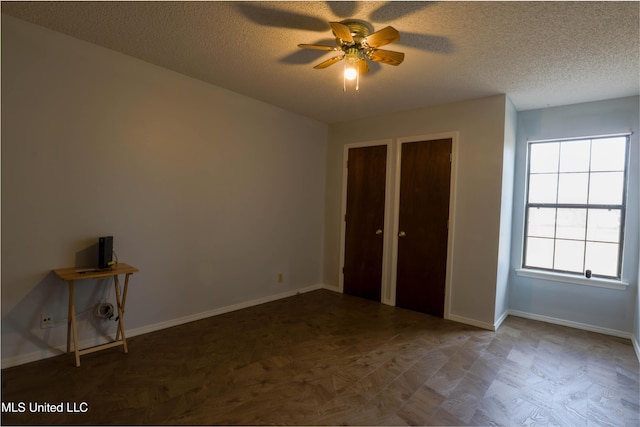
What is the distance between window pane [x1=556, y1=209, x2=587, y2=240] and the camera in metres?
3.53

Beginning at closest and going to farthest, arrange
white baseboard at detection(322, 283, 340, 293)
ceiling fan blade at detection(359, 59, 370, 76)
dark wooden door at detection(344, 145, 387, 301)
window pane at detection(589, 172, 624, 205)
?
ceiling fan blade at detection(359, 59, 370, 76) → window pane at detection(589, 172, 624, 205) → dark wooden door at detection(344, 145, 387, 301) → white baseboard at detection(322, 283, 340, 293)

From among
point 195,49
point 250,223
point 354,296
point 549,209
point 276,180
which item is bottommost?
point 354,296

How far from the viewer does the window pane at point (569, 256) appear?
3.55 metres

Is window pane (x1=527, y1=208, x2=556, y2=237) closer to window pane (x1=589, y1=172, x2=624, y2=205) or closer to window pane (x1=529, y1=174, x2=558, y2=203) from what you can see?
window pane (x1=529, y1=174, x2=558, y2=203)

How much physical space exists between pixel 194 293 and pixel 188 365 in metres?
0.99

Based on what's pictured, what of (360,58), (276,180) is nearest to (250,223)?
(276,180)

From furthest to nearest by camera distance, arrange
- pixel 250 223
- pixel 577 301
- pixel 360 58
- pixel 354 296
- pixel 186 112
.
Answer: pixel 354 296, pixel 250 223, pixel 577 301, pixel 186 112, pixel 360 58

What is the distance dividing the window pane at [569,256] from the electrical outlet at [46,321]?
508cm

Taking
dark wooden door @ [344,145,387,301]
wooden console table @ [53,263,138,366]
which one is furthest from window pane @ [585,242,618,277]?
wooden console table @ [53,263,138,366]

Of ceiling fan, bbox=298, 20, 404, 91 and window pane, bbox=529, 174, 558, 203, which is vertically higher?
ceiling fan, bbox=298, 20, 404, 91

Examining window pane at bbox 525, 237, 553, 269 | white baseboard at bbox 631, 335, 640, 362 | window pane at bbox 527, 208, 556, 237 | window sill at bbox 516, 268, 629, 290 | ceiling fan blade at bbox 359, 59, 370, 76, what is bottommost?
white baseboard at bbox 631, 335, 640, 362

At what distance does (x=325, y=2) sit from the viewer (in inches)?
75.5

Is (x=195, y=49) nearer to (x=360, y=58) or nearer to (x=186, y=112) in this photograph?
(x=186, y=112)

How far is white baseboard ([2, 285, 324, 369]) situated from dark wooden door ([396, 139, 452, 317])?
1.51 metres
